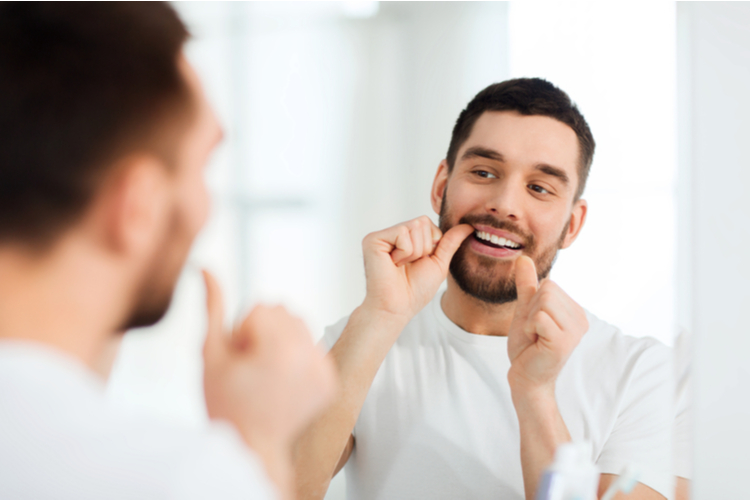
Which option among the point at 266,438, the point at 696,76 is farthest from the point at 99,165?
the point at 696,76

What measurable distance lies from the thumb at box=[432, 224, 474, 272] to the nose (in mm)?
70

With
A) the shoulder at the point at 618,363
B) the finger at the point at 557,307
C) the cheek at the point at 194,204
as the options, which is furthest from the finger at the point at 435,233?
the cheek at the point at 194,204

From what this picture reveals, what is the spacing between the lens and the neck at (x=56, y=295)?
16.4 inches

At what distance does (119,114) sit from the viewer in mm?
457

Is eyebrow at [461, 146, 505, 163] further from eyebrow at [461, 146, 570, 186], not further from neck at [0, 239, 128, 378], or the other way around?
neck at [0, 239, 128, 378]

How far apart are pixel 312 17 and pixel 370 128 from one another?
0.24 m

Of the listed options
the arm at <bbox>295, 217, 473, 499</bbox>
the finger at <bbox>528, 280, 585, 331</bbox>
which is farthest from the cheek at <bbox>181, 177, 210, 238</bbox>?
the finger at <bbox>528, 280, 585, 331</bbox>

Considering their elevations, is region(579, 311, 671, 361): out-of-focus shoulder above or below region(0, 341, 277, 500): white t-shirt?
below

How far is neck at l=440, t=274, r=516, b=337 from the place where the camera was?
0.93 meters

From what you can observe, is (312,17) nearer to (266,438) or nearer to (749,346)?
(266,438)

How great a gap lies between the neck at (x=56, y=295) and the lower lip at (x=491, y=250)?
62 centimetres

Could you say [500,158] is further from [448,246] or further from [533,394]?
[533,394]

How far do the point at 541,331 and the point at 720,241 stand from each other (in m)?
0.32

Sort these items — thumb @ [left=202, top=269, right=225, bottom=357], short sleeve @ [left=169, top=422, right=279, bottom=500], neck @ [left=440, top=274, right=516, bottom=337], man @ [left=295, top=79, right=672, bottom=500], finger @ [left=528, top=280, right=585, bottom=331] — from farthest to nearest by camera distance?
neck @ [left=440, top=274, right=516, bottom=337] → man @ [left=295, top=79, right=672, bottom=500] → finger @ [left=528, top=280, right=585, bottom=331] → thumb @ [left=202, top=269, right=225, bottom=357] → short sleeve @ [left=169, top=422, right=279, bottom=500]
